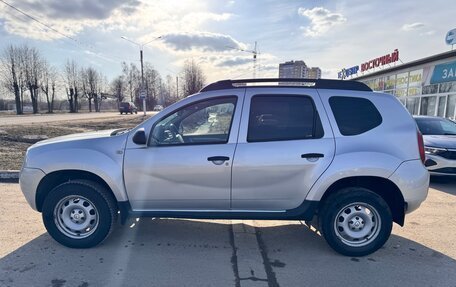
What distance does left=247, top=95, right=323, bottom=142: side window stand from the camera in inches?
136

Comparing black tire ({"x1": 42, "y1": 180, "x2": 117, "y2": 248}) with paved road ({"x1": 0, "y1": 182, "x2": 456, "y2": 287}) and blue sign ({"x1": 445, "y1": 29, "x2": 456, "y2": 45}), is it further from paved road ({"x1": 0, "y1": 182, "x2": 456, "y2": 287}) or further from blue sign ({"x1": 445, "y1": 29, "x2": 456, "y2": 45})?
blue sign ({"x1": 445, "y1": 29, "x2": 456, "y2": 45})

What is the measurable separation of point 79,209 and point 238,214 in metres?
1.91

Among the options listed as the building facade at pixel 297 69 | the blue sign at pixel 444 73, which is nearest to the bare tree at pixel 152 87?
the building facade at pixel 297 69

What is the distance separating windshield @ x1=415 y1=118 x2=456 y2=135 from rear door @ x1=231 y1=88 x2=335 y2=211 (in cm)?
585

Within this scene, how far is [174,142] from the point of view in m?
3.54

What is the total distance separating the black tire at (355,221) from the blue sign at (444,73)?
16998 mm

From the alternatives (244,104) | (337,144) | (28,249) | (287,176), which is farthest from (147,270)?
(337,144)

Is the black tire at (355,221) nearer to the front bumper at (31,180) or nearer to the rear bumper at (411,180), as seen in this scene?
the rear bumper at (411,180)

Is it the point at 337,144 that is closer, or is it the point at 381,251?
the point at 337,144

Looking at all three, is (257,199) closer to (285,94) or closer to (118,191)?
(285,94)

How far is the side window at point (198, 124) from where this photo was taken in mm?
3537

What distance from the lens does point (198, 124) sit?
3740 millimetres

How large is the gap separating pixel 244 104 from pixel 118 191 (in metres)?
1.78

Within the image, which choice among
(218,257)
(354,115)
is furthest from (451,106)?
(218,257)
